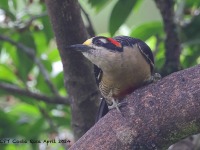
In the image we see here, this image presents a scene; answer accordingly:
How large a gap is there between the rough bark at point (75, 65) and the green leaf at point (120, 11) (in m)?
0.37

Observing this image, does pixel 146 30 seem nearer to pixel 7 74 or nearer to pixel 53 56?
pixel 53 56

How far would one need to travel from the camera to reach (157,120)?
98.0 inches

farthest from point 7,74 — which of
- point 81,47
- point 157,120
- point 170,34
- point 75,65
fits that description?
point 157,120

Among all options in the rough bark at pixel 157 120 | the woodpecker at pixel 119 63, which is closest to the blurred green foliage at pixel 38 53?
the woodpecker at pixel 119 63

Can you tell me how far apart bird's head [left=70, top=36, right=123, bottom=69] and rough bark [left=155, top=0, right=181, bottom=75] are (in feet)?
1.68

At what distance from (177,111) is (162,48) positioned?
1566mm

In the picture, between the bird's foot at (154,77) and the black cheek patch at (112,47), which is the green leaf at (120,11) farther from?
the bird's foot at (154,77)

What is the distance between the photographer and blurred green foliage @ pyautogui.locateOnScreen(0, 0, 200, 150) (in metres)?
3.67

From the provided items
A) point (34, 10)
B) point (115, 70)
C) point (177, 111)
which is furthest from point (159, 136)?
point (34, 10)

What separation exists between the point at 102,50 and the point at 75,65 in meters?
0.23

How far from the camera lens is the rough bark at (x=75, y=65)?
298 cm

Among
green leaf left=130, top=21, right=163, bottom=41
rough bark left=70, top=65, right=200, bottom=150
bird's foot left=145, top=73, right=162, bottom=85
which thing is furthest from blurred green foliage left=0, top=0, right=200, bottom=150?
rough bark left=70, top=65, right=200, bottom=150

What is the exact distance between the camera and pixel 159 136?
247cm

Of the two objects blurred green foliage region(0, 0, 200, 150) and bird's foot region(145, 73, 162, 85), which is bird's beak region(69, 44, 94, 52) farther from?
blurred green foliage region(0, 0, 200, 150)
